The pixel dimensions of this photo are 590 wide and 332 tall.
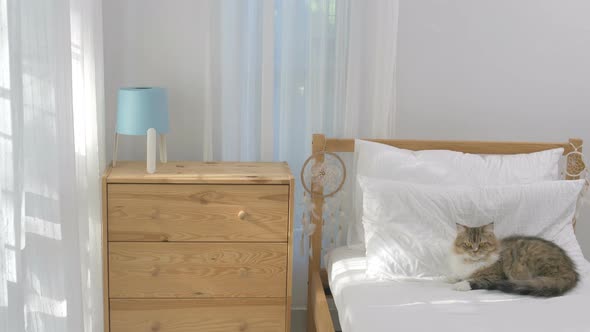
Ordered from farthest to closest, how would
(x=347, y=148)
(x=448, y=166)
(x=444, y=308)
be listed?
(x=347, y=148), (x=448, y=166), (x=444, y=308)

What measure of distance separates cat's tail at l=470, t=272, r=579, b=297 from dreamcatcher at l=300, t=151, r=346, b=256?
66cm

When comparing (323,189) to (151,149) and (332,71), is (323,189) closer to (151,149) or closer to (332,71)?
(332,71)

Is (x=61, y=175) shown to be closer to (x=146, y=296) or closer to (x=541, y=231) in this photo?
(x=146, y=296)

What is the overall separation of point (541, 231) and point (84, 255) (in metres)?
1.48

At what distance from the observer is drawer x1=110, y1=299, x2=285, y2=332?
2404 millimetres

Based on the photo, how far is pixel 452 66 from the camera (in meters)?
2.78

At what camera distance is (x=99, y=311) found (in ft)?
7.86

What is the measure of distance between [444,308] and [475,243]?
0.96 ft

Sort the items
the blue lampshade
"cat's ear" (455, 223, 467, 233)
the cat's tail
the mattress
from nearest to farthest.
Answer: the mattress < the cat's tail < "cat's ear" (455, 223, 467, 233) < the blue lampshade

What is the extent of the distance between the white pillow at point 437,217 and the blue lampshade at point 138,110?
75 centimetres

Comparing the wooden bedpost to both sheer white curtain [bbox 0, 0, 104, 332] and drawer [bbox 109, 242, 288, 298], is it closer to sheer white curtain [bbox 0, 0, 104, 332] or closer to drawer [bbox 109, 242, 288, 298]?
drawer [bbox 109, 242, 288, 298]

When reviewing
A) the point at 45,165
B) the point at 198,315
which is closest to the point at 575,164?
the point at 198,315

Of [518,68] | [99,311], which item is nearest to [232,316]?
[99,311]

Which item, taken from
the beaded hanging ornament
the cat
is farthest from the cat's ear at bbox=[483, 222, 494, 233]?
the beaded hanging ornament
